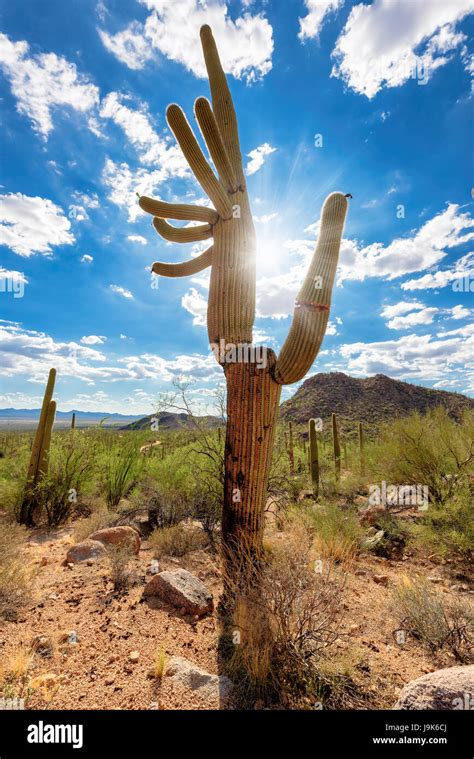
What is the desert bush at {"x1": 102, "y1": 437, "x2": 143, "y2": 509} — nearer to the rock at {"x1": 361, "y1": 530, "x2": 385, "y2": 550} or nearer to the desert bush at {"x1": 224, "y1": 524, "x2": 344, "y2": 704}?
the rock at {"x1": 361, "y1": 530, "x2": 385, "y2": 550}

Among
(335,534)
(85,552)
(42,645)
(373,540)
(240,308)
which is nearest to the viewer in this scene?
(42,645)

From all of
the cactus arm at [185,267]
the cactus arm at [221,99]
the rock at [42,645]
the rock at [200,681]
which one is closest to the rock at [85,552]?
the rock at [42,645]

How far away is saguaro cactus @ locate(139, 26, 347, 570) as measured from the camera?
Answer: 3.93 metres

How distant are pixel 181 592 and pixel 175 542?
192 centimetres

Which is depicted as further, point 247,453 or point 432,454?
point 432,454

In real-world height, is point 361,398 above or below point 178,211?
above

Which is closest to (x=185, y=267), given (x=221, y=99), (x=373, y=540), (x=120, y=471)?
(x=221, y=99)

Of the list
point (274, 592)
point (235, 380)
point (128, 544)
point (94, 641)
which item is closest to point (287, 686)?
point (274, 592)

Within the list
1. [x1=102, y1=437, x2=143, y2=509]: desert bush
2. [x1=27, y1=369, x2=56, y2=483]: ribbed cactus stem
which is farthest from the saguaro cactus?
[x1=27, y1=369, x2=56, y2=483]: ribbed cactus stem

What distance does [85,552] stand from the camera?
521cm

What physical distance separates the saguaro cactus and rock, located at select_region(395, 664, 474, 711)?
1.84 metres

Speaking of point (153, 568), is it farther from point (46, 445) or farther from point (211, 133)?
point (211, 133)

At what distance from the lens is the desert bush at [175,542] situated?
562 cm
